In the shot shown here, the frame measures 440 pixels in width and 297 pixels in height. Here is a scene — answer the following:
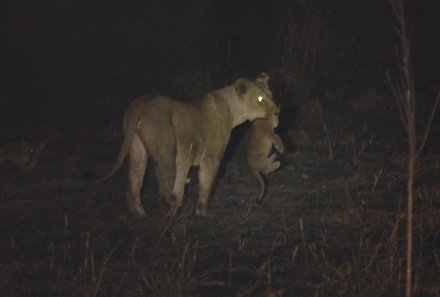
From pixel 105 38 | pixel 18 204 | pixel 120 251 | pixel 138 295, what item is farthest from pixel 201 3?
pixel 138 295

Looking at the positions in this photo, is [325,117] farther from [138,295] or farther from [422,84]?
[138,295]

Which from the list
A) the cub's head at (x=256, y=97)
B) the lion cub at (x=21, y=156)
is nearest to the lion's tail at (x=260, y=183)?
the cub's head at (x=256, y=97)

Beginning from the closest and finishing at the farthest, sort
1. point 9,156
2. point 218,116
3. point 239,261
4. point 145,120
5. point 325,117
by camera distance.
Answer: point 239,261 < point 145,120 < point 218,116 < point 9,156 < point 325,117

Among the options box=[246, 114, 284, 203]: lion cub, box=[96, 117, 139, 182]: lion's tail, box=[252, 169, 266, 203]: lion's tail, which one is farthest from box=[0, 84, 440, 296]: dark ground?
box=[96, 117, 139, 182]: lion's tail

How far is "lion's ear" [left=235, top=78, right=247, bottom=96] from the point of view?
324 inches

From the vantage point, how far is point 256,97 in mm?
8344

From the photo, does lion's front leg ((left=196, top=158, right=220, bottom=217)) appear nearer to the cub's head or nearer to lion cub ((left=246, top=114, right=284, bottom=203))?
the cub's head

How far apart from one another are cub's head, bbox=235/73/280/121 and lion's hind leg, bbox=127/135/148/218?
118 cm

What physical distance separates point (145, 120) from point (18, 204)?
1.63 m

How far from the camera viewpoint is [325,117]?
12539mm

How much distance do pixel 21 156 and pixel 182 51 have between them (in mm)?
5985

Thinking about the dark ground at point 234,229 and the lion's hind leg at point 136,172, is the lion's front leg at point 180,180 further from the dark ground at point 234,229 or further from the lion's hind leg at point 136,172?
the lion's hind leg at point 136,172

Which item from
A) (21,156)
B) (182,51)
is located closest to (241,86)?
(21,156)

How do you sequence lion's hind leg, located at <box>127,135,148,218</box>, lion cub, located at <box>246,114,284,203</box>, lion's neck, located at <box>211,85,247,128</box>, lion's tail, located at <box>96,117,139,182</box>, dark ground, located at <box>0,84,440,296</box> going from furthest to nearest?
lion cub, located at <box>246,114,284,203</box>
lion's neck, located at <box>211,85,247,128</box>
lion's hind leg, located at <box>127,135,148,218</box>
lion's tail, located at <box>96,117,139,182</box>
dark ground, located at <box>0,84,440,296</box>
